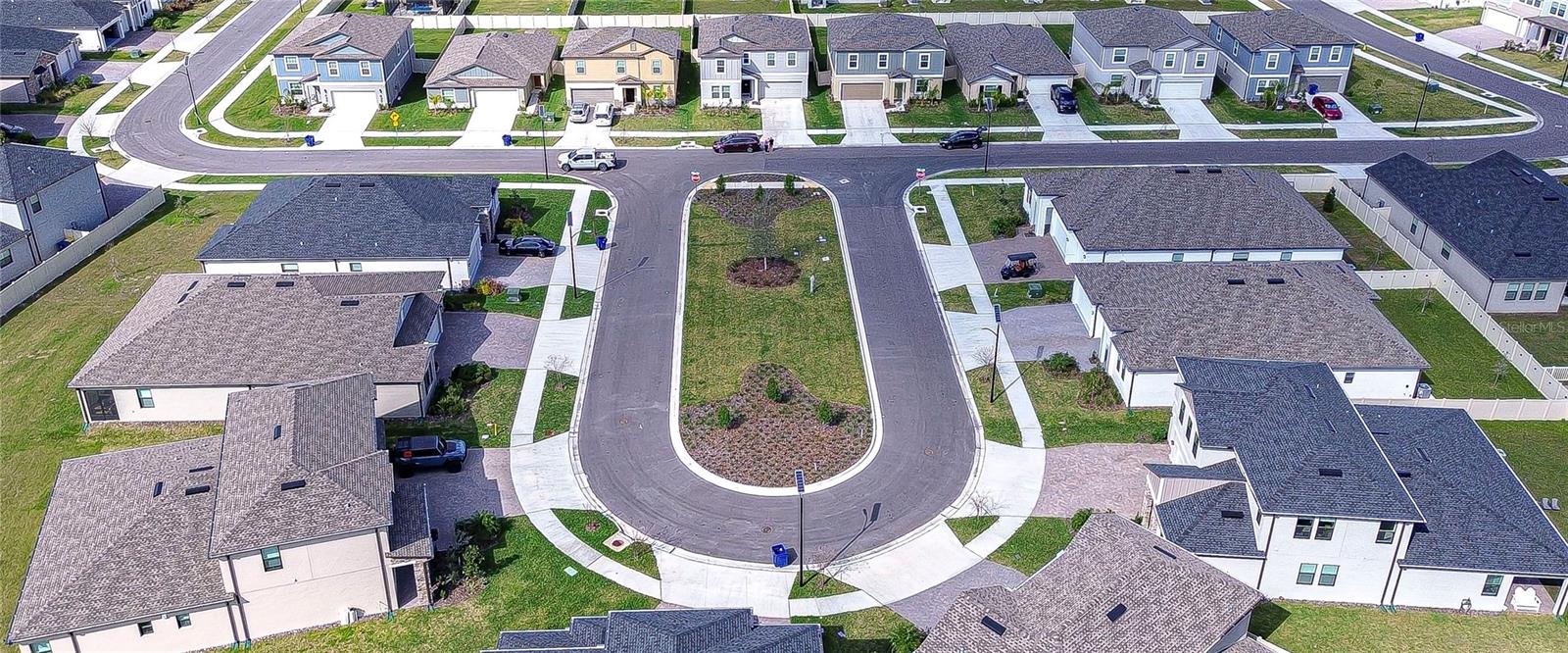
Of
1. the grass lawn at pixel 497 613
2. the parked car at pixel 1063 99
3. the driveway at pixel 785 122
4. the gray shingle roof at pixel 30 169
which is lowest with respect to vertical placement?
the grass lawn at pixel 497 613

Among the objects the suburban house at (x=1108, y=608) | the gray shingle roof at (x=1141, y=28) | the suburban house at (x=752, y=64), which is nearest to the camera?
the suburban house at (x=1108, y=608)

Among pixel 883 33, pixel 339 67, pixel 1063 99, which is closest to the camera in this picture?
pixel 339 67

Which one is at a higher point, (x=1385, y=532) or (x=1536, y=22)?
(x=1536, y=22)

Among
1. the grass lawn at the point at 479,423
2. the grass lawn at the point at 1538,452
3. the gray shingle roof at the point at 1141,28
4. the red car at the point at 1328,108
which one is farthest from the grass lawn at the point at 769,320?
the red car at the point at 1328,108

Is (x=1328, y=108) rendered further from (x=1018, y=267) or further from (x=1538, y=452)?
(x=1538, y=452)

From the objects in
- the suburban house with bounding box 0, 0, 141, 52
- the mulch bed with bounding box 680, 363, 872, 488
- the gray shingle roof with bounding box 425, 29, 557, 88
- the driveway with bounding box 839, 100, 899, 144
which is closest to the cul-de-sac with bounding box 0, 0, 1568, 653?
the mulch bed with bounding box 680, 363, 872, 488

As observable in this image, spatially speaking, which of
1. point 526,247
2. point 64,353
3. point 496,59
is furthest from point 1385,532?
point 496,59

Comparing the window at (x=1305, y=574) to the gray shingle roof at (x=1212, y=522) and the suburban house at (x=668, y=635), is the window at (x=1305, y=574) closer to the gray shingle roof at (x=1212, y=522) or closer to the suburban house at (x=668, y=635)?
the gray shingle roof at (x=1212, y=522)
